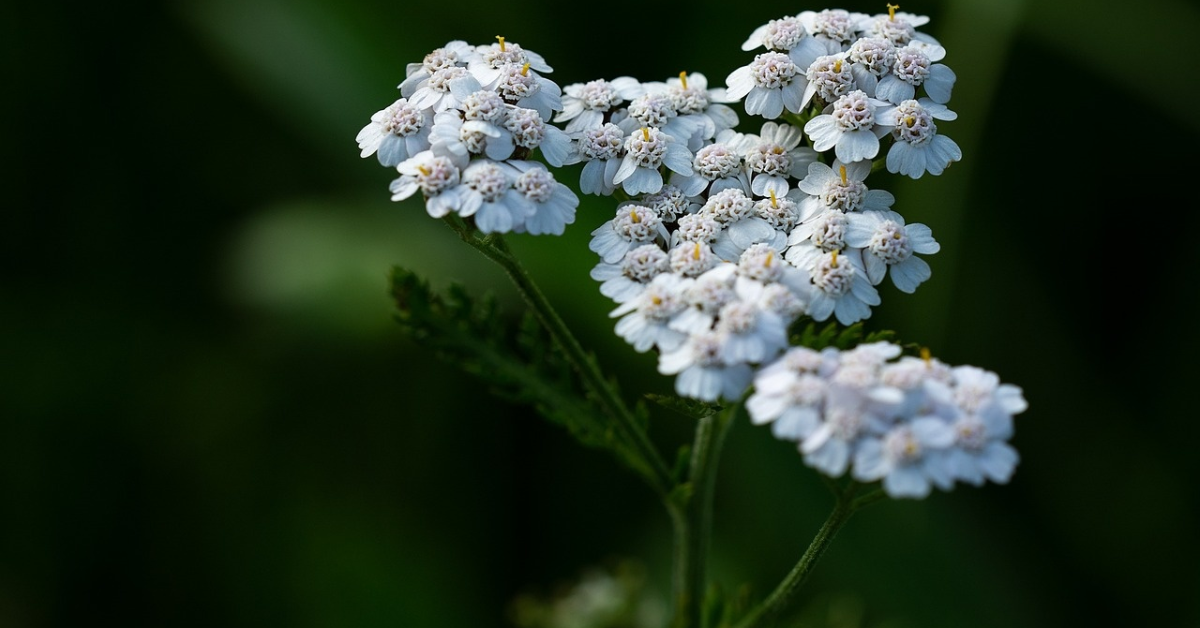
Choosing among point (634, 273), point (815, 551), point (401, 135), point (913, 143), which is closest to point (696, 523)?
point (815, 551)

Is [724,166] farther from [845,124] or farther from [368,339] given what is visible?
[368,339]

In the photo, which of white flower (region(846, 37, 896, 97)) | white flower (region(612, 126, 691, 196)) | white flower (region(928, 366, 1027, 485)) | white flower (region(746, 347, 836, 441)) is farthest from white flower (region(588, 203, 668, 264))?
white flower (region(928, 366, 1027, 485))

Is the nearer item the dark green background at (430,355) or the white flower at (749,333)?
the white flower at (749,333)

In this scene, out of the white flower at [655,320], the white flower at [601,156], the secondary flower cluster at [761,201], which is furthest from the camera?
the white flower at [601,156]

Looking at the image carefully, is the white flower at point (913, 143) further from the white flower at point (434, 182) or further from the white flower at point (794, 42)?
the white flower at point (434, 182)

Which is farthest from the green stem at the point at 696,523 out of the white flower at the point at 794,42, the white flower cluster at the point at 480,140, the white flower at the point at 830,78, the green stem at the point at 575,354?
the white flower at the point at 794,42

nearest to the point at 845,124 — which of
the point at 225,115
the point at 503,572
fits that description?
the point at 503,572

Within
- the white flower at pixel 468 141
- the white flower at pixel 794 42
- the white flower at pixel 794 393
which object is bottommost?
the white flower at pixel 794 393

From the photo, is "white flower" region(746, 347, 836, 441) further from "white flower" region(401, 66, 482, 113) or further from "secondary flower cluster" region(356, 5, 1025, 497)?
"white flower" region(401, 66, 482, 113)
